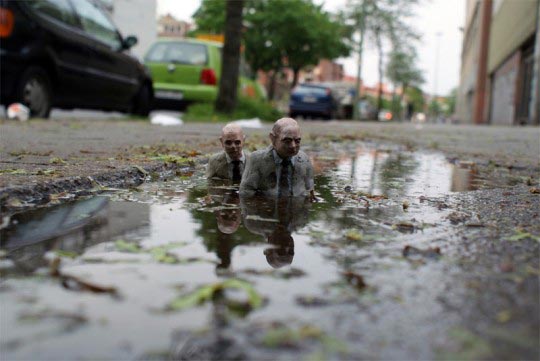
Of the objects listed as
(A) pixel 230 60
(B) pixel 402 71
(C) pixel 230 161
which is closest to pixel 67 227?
(C) pixel 230 161

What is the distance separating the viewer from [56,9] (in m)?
8.53

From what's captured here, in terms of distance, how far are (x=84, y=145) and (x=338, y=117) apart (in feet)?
83.1

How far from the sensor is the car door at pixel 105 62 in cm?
951

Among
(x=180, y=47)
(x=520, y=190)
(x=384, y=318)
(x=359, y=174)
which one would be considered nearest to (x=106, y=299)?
(x=384, y=318)

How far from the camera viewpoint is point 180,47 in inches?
535

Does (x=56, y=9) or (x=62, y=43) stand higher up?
(x=56, y=9)

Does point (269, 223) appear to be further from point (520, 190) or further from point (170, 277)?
point (520, 190)

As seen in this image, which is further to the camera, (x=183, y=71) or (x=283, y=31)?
(x=283, y=31)

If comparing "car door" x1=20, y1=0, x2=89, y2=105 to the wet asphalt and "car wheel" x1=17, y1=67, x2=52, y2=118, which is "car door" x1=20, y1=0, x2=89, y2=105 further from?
the wet asphalt

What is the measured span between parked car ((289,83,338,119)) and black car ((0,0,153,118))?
52.9ft

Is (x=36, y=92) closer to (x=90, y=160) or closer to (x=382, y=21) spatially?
(x=90, y=160)

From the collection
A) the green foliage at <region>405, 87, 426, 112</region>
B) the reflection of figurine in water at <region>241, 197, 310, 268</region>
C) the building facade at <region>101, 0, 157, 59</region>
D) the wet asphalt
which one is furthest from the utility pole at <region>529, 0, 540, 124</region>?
the green foliage at <region>405, 87, 426, 112</region>

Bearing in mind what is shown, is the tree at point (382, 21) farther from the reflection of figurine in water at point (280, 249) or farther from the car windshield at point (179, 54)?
the reflection of figurine in water at point (280, 249)

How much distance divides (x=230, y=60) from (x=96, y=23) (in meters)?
3.85
